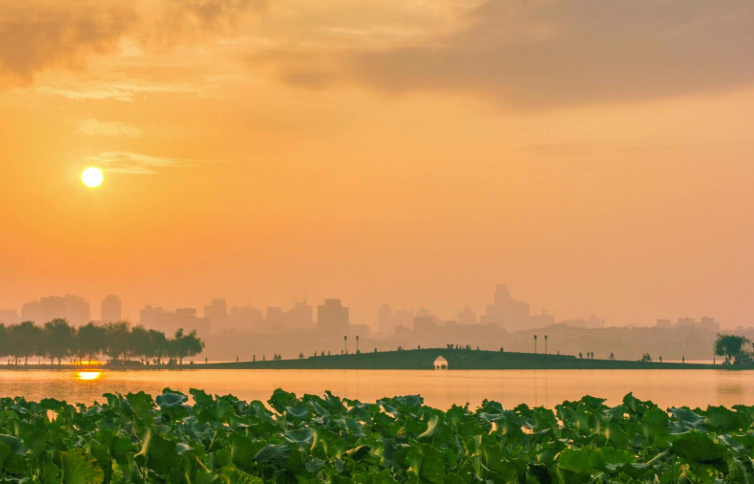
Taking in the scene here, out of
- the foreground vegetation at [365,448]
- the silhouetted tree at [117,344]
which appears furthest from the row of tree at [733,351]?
the foreground vegetation at [365,448]

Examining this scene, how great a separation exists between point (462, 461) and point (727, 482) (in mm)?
2084

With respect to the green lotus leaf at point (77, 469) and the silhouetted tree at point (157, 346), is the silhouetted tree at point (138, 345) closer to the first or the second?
the silhouetted tree at point (157, 346)

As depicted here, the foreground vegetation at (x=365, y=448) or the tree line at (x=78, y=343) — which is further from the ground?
the foreground vegetation at (x=365, y=448)

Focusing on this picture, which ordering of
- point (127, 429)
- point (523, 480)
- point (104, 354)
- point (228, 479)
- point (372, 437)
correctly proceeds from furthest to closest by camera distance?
Result: point (104, 354)
point (127, 429)
point (372, 437)
point (523, 480)
point (228, 479)

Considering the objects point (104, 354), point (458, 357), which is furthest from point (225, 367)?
point (458, 357)

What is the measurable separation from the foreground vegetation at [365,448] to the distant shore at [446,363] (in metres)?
165

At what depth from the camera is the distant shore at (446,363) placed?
178m

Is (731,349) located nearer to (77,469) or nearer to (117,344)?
(117,344)

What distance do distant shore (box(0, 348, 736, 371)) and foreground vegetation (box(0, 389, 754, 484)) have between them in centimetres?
16450

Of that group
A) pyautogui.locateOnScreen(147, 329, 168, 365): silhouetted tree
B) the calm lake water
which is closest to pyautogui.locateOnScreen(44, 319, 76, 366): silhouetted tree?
pyautogui.locateOnScreen(147, 329, 168, 365): silhouetted tree

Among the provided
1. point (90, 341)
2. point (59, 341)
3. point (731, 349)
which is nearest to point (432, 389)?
point (90, 341)

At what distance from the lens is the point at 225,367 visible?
543 feet

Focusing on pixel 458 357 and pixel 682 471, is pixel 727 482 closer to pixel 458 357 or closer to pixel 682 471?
pixel 682 471

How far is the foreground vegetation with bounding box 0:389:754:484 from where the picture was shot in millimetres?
6879
